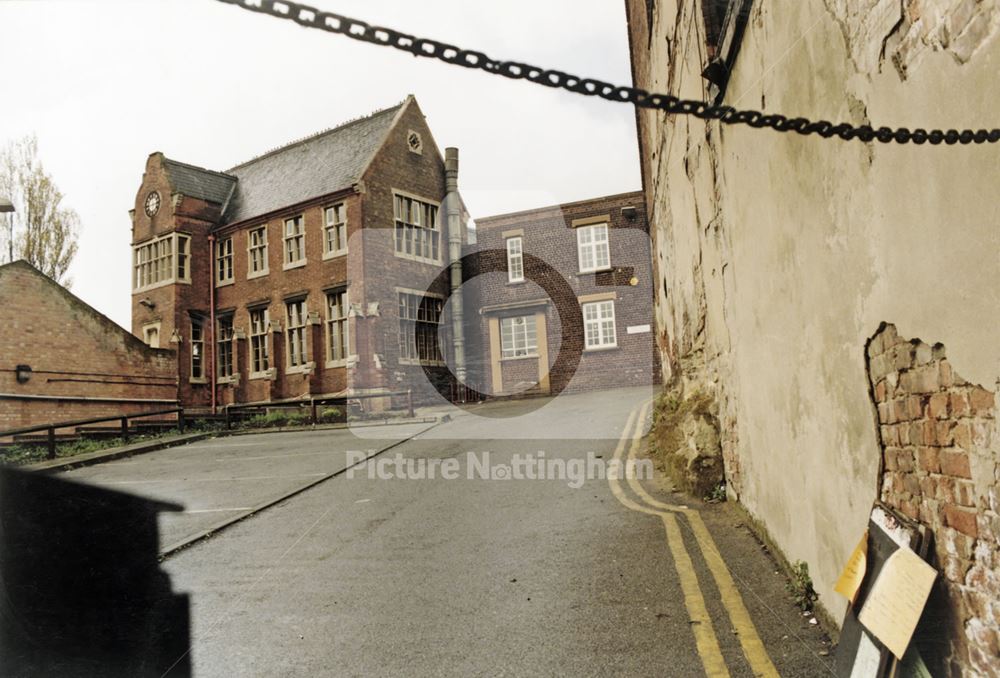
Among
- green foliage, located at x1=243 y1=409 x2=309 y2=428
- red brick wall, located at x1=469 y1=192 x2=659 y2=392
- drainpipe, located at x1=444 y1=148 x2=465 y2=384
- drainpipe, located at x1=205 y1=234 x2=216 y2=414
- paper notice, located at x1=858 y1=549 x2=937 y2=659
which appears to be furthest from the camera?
drainpipe, located at x1=205 y1=234 x2=216 y2=414

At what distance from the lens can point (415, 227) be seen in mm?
28141

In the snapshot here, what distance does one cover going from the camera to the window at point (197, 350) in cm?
2953

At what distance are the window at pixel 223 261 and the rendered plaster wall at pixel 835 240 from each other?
26.8m

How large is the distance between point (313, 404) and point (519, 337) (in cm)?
1153

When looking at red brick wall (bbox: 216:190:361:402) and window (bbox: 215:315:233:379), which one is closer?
red brick wall (bbox: 216:190:361:402)

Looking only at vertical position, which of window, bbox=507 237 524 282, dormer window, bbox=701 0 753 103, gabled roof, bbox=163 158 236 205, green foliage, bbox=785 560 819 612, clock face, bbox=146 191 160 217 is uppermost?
gabled roof, bbox=163 158 236 205

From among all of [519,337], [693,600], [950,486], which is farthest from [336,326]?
Result: [950,486]

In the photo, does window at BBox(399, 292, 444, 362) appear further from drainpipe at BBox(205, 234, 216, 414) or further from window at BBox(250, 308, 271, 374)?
drainpipe at BBox(205, 234, 216, 414)

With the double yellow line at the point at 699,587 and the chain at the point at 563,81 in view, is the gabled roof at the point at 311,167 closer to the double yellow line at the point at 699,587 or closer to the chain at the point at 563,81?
the double yellow line at the point at 699,587

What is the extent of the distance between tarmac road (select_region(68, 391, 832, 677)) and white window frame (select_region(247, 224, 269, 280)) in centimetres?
2011

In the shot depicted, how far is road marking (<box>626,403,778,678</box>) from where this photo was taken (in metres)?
3.82

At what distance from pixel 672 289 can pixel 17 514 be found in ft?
34.9

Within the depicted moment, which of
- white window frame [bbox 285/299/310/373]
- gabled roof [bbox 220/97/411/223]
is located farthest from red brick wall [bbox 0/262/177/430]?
gabled roof [bbox 220/97/411/223]

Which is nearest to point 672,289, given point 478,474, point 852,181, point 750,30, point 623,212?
point 478,474
